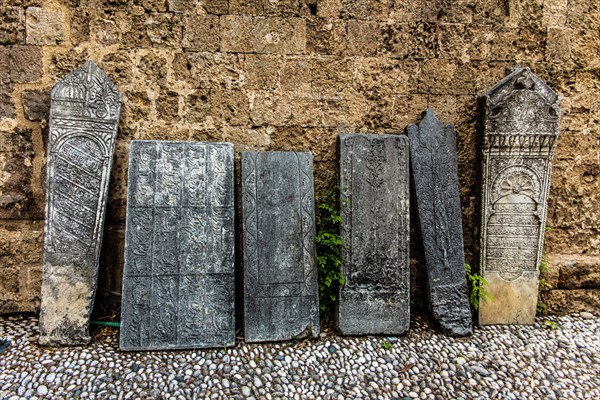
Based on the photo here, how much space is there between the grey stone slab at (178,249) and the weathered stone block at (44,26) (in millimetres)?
1043

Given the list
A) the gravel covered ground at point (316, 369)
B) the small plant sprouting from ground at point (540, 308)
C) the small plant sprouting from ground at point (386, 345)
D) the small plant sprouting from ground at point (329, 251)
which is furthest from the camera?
the small plant sprouting from ground at point (540, 308)

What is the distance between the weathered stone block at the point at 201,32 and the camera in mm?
3066

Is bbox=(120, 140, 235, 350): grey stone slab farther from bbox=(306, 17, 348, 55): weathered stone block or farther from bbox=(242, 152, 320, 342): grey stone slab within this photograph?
bbox=(306, 17, 348, 55): weathered stone block

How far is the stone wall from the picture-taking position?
300cm

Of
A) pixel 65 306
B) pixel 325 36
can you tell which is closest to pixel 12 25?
pixel 65 306

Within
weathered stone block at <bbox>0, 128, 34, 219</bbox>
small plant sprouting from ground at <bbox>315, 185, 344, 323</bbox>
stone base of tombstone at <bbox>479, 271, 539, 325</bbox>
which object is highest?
weathered stone block at <bbox>0, 128, 34, 219</bbox>

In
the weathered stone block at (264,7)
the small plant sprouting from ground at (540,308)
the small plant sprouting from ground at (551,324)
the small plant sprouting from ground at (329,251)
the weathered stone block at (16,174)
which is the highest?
the weathered stone block at (264,7)

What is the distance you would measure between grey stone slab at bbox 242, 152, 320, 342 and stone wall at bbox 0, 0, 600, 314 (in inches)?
12.8

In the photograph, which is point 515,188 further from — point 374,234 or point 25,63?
point 25,63

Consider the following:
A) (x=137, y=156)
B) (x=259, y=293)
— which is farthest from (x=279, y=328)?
(x=137, y=156)

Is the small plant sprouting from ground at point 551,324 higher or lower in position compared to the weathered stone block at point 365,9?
lower

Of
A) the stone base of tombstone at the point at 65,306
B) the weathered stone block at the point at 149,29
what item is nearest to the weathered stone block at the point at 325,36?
the weathered stone block at the point at 149,29

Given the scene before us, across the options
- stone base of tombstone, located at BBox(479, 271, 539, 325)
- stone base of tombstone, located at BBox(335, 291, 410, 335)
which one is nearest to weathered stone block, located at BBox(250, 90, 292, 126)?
stone base of tombstone, located at BBox(335, 291, 410, 335)

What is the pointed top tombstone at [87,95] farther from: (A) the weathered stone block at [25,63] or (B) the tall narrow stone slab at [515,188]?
A: (B) the tall narrow stone slab at [515,188]
